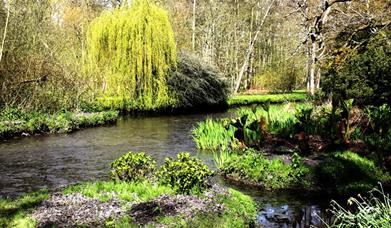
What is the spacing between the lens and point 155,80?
84.8ft

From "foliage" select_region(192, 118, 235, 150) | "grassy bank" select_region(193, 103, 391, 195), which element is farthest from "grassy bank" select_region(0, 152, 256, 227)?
"foliage" select_region(192, 118, 235, 150)

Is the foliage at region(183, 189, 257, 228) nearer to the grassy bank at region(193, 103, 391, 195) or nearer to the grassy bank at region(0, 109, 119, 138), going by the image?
the grassy bank at region(193, 103, 391, 195)

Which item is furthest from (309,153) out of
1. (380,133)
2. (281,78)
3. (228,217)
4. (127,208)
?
(281,78)

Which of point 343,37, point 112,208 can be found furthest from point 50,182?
point 343,37

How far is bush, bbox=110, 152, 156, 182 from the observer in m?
8.39

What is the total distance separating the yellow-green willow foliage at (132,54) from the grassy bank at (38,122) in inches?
186

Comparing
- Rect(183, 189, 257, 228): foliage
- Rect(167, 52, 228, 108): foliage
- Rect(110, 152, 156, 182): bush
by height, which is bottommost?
Rect(183, 189, 257, 228): foliage

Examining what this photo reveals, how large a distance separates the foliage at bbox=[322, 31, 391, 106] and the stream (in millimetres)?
7282

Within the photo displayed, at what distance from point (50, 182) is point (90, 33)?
1709 cm

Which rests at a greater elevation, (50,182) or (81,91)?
(81,91)

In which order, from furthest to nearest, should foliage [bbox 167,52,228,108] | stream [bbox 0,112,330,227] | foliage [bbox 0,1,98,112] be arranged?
foliage [bbox 167,52,228,108]
foliage [bbox 0,1,98,112]
stream [bbox 0,112,330,227]

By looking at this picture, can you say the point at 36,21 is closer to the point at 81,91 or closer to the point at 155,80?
the point at 81,91

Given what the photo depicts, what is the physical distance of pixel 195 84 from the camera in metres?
27.4

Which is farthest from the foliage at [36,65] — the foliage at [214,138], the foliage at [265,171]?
the foliage at [265,171]
